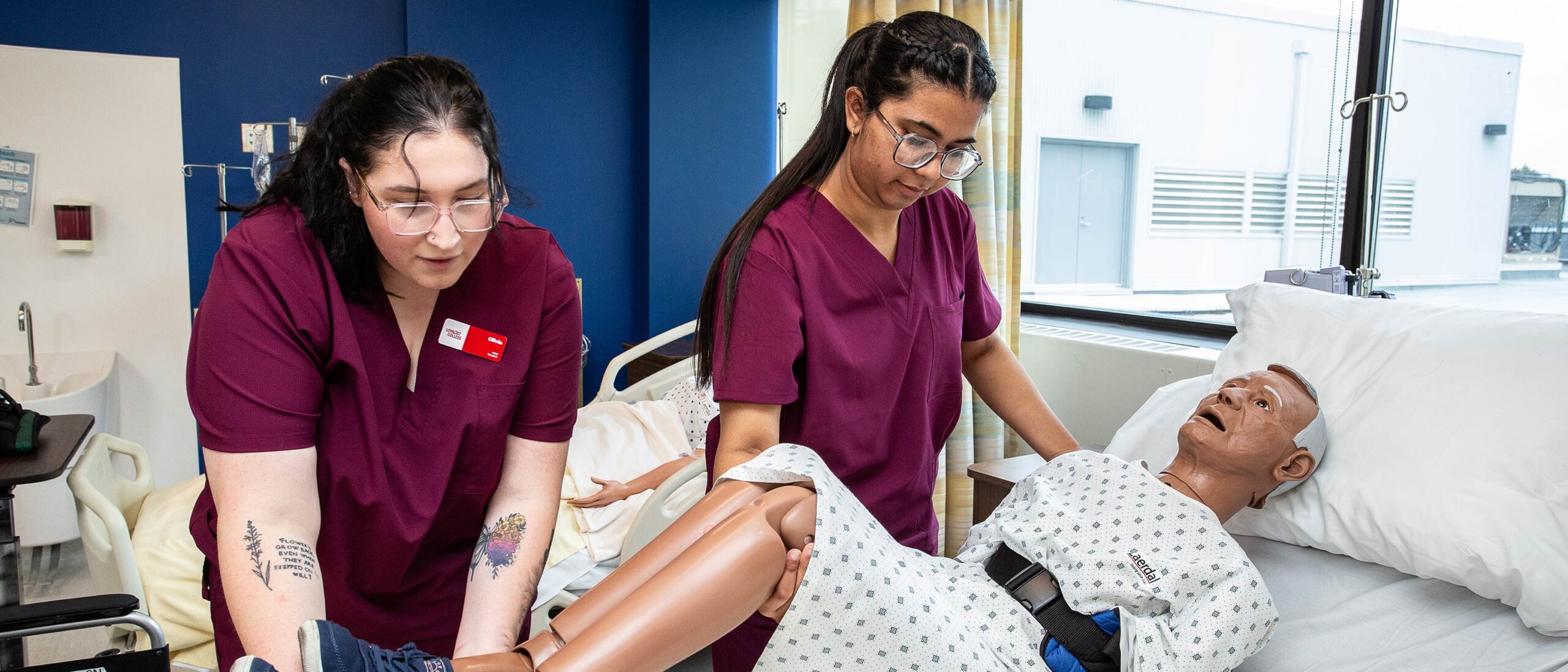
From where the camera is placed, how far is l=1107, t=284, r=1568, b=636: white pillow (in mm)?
1353

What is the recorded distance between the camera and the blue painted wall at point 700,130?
4.26 m

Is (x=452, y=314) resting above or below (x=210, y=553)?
above

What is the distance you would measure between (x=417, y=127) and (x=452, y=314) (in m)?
0.27

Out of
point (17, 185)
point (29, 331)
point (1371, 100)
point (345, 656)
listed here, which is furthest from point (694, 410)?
point (17, 185)

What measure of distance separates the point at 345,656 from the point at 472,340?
429 millimetres

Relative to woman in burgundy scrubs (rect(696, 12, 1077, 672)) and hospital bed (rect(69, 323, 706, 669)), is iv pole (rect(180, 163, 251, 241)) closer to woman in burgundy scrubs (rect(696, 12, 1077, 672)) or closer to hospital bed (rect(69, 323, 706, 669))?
hospital bed (rect(69, 323, 706, 669))

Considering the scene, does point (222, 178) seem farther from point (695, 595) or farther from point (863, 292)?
point (695, 595)

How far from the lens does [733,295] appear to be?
1.28m

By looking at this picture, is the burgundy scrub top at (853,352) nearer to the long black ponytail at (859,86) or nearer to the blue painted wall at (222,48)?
the long black ponytail at (859,86)

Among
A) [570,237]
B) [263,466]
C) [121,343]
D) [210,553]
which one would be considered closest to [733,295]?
[263,466]

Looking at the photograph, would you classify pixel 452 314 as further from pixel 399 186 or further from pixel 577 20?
pixel 577 20

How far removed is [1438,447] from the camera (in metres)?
1.49

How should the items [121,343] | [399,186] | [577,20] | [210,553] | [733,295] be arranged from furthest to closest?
[577,20] → [121,343] → [733,295] → [210,553] → [399,186]

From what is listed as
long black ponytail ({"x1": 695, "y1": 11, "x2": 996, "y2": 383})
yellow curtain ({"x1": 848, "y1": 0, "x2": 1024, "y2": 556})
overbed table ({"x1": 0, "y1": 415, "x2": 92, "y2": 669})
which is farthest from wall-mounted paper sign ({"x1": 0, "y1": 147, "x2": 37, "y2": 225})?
long black ponytail ({"x1": 695, "y1": 11, "x2": 996, "y2": 383})
